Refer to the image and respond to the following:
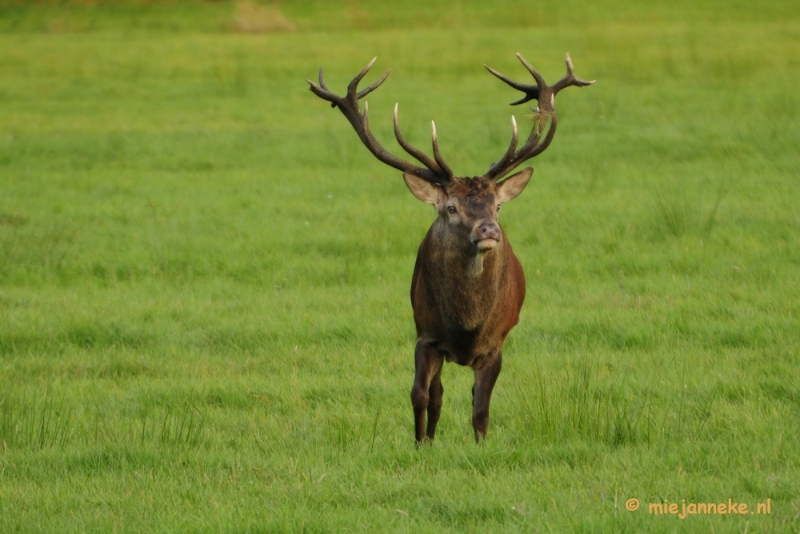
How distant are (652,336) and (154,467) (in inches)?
156

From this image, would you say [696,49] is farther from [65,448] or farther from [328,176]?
[65,448]

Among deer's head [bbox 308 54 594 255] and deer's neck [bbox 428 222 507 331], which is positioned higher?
deer's head [bbox 308 54 594 255]

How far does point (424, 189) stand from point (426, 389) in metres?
1.18

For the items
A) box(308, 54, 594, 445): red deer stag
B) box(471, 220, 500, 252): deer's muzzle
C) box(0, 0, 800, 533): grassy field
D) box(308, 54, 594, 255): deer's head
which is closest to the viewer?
box(0, 0, 800, 533): grassy field

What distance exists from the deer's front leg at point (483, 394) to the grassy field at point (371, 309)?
0.23m

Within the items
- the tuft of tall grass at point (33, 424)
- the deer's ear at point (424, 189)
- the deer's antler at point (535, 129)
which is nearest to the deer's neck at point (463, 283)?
the deer's ear at point (424, 189)

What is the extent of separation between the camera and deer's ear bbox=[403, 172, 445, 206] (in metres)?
6.41

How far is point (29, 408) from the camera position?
21.7 ft

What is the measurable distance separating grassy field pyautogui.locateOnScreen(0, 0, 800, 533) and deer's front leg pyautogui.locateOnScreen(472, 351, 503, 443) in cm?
23

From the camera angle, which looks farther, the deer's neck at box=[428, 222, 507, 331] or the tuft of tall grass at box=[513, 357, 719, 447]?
the deer's neck at box=[428, 222, 507, 331]

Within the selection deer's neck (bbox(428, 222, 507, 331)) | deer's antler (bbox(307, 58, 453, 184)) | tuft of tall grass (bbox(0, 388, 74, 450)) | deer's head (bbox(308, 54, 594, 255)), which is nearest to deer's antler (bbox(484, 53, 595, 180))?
deer's head (bbox(308, 54, 594, 255))

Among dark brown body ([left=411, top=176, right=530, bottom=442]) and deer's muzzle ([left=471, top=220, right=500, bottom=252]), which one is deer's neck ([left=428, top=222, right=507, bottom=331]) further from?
deer's muzzle ([left=471, top=220, right=500, bottom=252])

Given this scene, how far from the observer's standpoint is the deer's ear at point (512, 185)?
6.48 m

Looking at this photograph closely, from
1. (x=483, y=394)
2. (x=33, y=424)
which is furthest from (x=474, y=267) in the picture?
(x=33, y=424)
